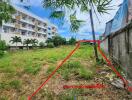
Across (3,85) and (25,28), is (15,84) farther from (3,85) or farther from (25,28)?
(25,28)

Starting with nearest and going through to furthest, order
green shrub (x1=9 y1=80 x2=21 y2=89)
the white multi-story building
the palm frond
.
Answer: the palm frond
green shrub (x1=9 y1=80 x2=21 y2=89)
the white multi-story building

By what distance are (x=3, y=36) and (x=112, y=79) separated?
31126 mm

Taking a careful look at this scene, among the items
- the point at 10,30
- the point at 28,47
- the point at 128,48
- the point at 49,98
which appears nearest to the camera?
the point at 49,98

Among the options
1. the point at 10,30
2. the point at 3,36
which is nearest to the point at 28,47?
the point at 10,30

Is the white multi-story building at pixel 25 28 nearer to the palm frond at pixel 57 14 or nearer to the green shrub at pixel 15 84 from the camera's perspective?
the green shrub at pixel 15 84

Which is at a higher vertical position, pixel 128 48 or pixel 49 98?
pixel 128 48

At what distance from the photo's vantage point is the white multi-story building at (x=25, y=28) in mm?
34781

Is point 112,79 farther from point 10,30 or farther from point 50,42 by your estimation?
point 50,42

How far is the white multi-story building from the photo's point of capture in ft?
114

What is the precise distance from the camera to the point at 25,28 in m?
41.9

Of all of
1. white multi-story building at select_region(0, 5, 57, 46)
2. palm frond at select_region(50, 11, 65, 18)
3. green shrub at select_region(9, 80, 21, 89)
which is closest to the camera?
palm frond at select_region(50, 11, 65, 18)

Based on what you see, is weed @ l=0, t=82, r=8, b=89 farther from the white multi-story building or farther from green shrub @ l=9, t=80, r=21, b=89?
the white multi-story building

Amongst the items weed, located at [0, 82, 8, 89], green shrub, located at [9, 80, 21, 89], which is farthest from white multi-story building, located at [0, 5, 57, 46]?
green shrub, located at [9, 80, 21, 89]

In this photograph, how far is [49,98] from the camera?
3881 mm
